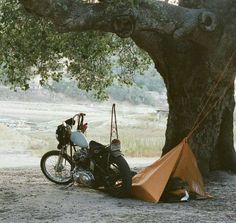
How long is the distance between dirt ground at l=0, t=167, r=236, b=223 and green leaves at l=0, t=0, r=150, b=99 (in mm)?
3516

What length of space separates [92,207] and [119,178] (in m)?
1.16

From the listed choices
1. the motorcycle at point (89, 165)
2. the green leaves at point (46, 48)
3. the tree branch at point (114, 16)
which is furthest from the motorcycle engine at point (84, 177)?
the green leaves at point (46, 48)

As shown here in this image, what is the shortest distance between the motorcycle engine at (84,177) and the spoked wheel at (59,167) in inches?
20.4

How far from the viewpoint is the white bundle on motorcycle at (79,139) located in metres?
8.77

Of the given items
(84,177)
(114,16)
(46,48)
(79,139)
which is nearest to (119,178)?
(84,177)

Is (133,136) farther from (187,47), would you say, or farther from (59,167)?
(59,167)

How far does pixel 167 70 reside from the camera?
33.9 ft

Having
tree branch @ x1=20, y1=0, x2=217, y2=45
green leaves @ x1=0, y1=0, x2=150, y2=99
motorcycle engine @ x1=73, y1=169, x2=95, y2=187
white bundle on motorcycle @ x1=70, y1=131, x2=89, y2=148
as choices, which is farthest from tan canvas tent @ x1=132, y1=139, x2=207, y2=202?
green leaves @ x1=0, y1=0, x2=150, y2=99

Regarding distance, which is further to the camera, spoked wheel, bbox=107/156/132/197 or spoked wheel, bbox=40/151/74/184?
spoked wheel, bbox=40/151/74/184

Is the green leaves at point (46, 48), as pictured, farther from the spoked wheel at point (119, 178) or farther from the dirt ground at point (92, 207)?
the spoked wheel at point (119, 178)

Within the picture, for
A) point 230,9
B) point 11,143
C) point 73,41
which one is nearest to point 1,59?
point 73,41

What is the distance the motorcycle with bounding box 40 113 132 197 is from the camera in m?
8.09

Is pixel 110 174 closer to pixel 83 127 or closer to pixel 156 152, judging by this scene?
pixel 83 127

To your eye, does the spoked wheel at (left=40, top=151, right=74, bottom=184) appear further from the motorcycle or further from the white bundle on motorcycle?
the white bundle on motorcycle
